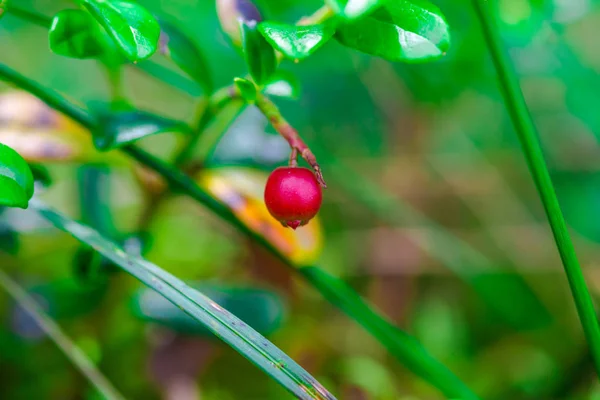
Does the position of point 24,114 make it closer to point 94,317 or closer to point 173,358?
point 94,317

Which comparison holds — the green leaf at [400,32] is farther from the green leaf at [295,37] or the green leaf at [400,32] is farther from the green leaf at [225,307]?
the green leaf at [225,307]

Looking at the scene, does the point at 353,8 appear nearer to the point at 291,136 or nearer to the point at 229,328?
the point at 291,136

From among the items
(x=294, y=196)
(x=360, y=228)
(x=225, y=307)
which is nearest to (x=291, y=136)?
(x=294, y=196)

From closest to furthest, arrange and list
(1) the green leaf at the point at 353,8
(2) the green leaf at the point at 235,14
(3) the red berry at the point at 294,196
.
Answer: (1) the green leaf at the point at 353,8 → (3) the red berry at the point at 294,196 → (2) the green leaf at the point at 235,14

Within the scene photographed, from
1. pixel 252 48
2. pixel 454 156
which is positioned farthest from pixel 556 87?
pixel 252 48

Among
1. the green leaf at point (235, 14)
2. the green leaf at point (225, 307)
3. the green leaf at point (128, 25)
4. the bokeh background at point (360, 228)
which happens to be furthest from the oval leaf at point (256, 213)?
the green leaf at point (128, 25)

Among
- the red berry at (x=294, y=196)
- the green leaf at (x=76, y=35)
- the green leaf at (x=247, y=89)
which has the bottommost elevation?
the red berry at (x=294, y=196)
